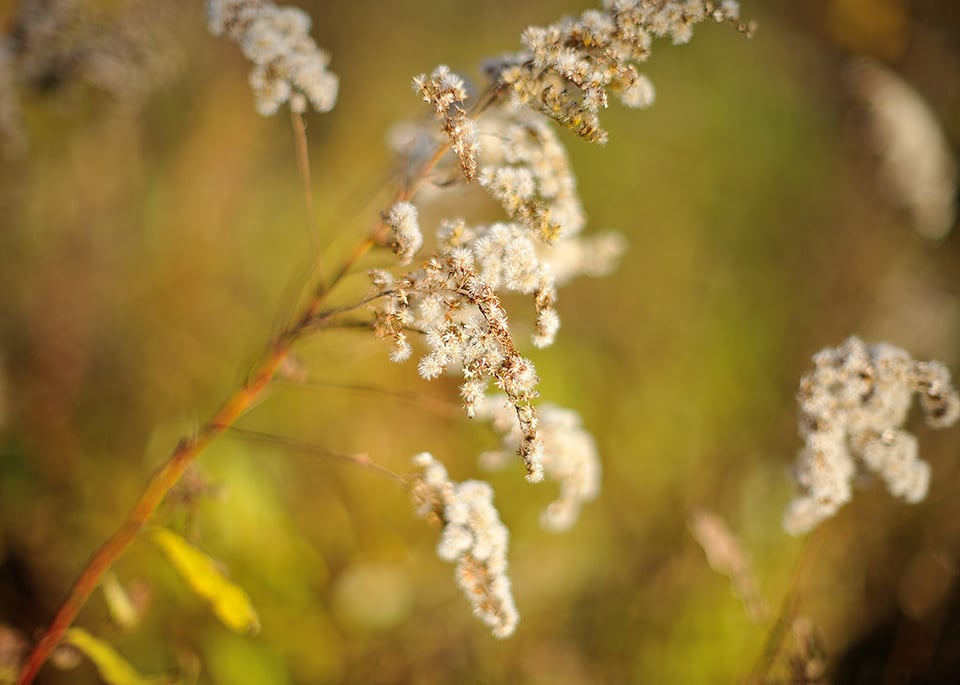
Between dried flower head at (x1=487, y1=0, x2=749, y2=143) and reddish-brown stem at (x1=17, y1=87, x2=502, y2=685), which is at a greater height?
dried flower head at (x1=487, y1=0, x2=749, y2=143)

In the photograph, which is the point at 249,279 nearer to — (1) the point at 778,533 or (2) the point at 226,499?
(2) the point at 226,499

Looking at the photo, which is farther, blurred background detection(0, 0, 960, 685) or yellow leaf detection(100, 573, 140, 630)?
blurred background detection(0, 0, 960, 685)

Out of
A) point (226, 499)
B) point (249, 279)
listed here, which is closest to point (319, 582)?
point (226, 499)

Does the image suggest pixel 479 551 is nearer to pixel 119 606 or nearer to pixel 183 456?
pixel 183 456

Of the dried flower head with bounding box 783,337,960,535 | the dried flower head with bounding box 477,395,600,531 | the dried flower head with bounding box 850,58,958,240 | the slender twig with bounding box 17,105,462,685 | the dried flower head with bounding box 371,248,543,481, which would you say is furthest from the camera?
the dried flower head with bounding box 850,58,958,240

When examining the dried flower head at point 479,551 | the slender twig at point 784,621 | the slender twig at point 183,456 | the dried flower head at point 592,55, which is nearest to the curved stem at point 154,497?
the slender twig at point 183,456

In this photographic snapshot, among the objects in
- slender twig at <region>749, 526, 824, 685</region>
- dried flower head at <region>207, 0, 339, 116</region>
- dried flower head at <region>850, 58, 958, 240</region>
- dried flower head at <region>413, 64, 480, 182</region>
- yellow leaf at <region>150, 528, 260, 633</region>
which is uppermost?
dried flower head at <region>850, 58, 958, 240</region>

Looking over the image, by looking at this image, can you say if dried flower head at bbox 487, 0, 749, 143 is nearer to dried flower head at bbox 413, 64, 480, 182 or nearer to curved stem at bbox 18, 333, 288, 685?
dried flower head at bbox 413, 64, 480, 182

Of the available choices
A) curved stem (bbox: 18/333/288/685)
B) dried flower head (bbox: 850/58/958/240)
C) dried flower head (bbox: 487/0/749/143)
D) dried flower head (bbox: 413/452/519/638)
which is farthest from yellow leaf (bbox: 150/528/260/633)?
dried flower head (bbox: 850/58/958/240)

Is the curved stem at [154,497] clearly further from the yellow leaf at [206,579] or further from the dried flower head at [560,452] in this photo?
the dried flower head at [560,452]
